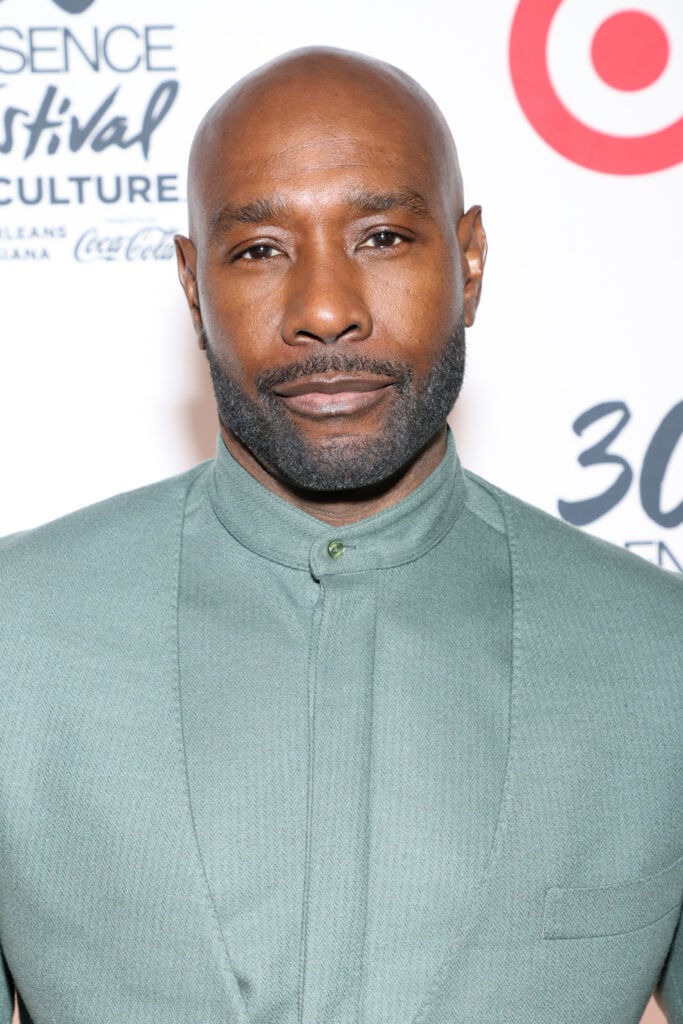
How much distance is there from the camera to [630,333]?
1857mm

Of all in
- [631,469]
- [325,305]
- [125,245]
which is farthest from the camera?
[631,469]

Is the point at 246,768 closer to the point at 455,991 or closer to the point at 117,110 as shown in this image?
the point at 455,991

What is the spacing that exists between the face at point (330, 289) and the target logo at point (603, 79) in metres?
0.72

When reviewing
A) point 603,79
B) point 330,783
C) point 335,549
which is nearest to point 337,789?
point 330,783

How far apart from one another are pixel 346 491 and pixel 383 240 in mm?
208

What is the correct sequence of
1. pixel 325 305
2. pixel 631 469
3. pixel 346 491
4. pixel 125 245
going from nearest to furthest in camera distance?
1. pixel 325 305
2. pixel 346 491
3. pixel 125 245
4. pixel 631 469

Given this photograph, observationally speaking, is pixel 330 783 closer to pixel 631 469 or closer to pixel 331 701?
pixel 331 701

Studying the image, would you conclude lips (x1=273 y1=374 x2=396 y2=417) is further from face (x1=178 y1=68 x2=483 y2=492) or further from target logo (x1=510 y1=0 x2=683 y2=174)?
target logo (x1=510 y1=0 x2=683 y2=174)

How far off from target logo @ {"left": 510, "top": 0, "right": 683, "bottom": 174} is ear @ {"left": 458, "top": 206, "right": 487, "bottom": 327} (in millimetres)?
616

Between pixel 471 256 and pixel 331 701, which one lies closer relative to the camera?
Result: pixel 331 701

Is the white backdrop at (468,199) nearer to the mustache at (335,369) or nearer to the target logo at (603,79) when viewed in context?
the target logo at (603,79)

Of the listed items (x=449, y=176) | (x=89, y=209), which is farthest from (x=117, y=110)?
(x=449, y=176)

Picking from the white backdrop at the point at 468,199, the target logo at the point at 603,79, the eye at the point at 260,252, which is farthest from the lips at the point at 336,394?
the target logo at the point at 603,79

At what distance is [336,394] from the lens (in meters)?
1.11
